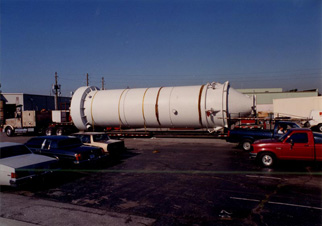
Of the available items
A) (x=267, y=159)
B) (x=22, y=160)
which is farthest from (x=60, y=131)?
(x=267, y=159)

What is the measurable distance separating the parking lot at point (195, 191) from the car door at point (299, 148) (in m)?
0.59

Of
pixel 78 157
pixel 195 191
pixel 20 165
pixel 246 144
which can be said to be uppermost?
pixel 20 165

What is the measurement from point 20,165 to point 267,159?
9.69m

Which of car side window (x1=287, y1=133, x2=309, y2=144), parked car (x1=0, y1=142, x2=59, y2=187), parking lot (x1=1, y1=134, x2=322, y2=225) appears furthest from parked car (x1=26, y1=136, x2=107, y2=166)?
car side window (x1=287, y1=133, x2=309, y2=144)

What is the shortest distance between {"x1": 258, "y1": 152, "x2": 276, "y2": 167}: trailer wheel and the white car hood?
343 inches

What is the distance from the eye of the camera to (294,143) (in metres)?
10.9

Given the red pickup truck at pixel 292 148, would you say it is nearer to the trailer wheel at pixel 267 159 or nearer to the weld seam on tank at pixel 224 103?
the trailer wheel at pixel 267 159

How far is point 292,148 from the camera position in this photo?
10.9 metres

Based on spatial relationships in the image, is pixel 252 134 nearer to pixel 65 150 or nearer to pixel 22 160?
pixel 65 150

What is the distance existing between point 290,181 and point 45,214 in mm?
7985

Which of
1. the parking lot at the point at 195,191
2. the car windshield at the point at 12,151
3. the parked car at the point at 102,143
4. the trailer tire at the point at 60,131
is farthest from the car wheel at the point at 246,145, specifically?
the trailer tire at the point at 60,131

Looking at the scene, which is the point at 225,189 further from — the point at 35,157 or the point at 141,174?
Result: the point at 35,157

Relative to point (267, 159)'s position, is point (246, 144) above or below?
above

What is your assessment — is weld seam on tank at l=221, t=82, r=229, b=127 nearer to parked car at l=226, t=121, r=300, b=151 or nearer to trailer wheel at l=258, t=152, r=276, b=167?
parked car at l=226, t=121, r=300, b=151
